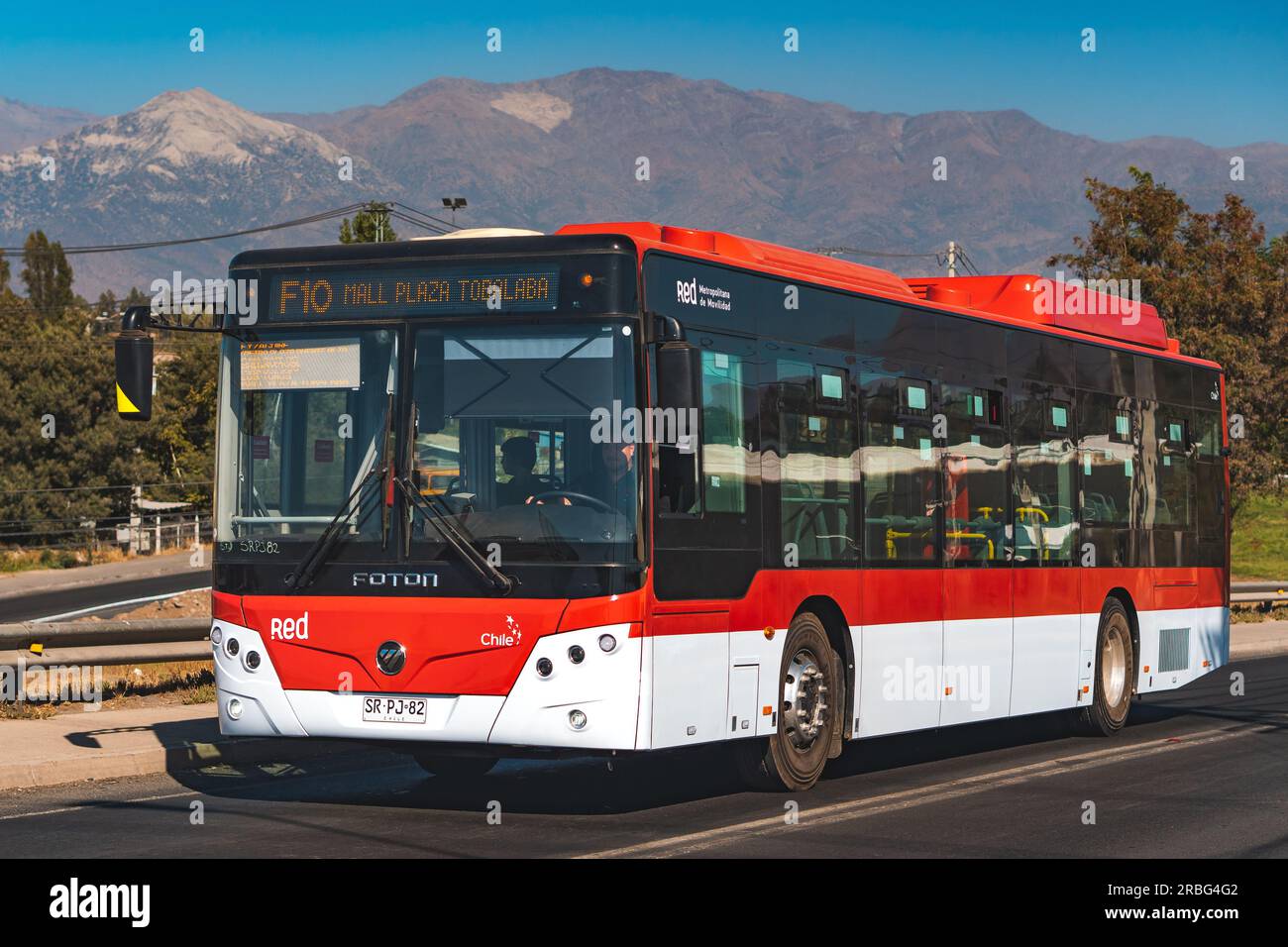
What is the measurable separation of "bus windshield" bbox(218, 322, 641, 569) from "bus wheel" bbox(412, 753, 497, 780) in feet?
9.52

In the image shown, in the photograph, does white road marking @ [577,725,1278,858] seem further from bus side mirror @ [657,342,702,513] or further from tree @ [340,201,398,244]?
tree @ [340,201,398,244]

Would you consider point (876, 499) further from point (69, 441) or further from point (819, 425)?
point (69, 441)

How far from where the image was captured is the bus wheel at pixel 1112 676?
17688 mm

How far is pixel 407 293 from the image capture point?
1145 centimetres

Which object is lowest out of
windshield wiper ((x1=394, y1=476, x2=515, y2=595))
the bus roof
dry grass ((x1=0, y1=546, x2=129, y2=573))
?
dry grass ((x1=0, y1=546, x2=129, y2=573))

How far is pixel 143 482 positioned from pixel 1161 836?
64.0 m

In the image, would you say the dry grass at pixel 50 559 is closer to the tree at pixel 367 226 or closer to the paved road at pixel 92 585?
the paved road at pixel 92 585

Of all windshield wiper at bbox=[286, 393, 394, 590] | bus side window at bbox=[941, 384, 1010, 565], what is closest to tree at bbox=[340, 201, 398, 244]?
bus side window at bbox=[941, 384, 1010, 565]

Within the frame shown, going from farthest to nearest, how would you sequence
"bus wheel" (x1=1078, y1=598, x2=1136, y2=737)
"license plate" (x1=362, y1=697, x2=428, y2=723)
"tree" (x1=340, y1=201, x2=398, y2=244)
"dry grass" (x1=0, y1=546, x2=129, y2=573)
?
"dry grass" (x1=0, y1=546, x2=129, y2=573) < "tree" (x1=340, y1=201, x2=398, y2=244) < "bus wheel" (x1=1078, y1=598, x2=1136, y2=737) < "license plate" (x1=362, y1=697, x2=428, y2=723)

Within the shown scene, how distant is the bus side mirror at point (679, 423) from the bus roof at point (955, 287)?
0.93 m

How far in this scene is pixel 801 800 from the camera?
1255 centimetres

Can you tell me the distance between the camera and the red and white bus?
10945 mm

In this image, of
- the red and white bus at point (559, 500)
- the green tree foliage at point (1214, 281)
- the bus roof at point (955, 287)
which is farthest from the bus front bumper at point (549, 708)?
the green tree foliage at point (1214, 281)
